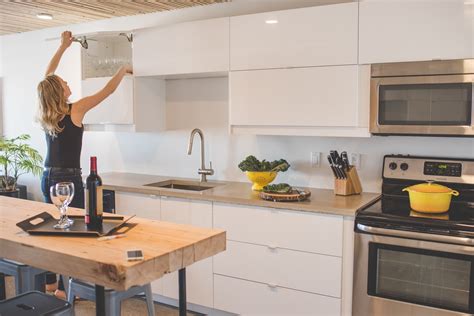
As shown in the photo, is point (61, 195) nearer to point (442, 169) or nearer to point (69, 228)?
point (69, 228)

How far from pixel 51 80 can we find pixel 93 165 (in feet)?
4.42

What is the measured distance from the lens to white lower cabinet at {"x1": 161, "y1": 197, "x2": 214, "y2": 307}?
3.23 m

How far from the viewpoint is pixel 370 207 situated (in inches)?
110

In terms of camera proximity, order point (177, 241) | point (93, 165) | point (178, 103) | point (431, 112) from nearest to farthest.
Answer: point (177, 241) → point (93, 165) → point (431, 112) → point (178, 103)

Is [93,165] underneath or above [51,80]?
underneath

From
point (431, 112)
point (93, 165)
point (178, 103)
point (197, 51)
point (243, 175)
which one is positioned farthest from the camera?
point (178, 103)

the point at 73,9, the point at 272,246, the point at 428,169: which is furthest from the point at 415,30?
the point at 73,9

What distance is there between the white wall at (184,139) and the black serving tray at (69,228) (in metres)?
1.79

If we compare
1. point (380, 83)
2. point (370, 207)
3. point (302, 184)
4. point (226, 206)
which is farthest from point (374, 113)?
point (226, 206)

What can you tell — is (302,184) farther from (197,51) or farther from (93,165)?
(93,165)

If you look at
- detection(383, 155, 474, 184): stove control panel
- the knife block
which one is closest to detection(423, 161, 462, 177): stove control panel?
detection(383, 155, 474, 184): stove control panel

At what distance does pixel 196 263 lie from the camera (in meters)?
3.30

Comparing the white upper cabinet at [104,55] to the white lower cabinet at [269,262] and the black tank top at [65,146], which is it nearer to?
the black tank top at [65,146]

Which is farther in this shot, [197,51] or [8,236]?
[197,51]
